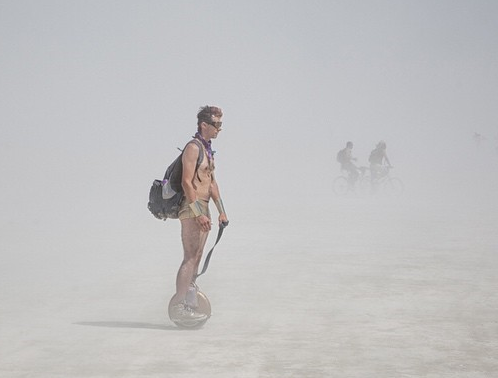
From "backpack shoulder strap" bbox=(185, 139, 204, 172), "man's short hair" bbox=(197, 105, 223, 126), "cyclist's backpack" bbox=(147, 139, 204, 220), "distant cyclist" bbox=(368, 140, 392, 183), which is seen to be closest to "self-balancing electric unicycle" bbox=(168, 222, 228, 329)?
"cyclist's backpack" bbox=(147, 139, 204, 220)

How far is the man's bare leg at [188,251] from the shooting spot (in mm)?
7891

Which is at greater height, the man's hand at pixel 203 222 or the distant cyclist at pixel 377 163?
the distant cyclist at pixel 377 163

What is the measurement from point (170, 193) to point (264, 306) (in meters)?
1.86

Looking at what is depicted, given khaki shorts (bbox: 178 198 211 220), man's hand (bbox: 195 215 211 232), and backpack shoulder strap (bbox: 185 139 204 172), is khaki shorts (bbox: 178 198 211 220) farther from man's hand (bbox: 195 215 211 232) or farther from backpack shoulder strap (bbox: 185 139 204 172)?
backpack shoulder strap (bbox: 185 139 204 172)

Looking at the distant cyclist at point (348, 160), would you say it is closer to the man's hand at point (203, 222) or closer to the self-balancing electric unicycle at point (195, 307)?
the self-balancing electric unicycle at point (195, 307)

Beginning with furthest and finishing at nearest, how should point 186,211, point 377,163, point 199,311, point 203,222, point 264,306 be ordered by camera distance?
point 377,163, point 264,306, point 199,311, point 186,211, point 203,222

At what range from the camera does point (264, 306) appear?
9086 mm

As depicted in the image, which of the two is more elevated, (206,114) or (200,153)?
(206,114)

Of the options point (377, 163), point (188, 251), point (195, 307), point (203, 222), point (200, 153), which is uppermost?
point (377, 163)

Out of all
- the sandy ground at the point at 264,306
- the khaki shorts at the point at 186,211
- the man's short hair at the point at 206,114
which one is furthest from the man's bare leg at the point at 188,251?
the man's short hair at the point at 206,114

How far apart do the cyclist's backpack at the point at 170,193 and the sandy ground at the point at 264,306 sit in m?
1.02

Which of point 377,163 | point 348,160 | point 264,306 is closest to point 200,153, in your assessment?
point 264,306

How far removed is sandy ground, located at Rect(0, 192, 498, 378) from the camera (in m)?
6.57

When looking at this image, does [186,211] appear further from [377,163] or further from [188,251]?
[377,163]
